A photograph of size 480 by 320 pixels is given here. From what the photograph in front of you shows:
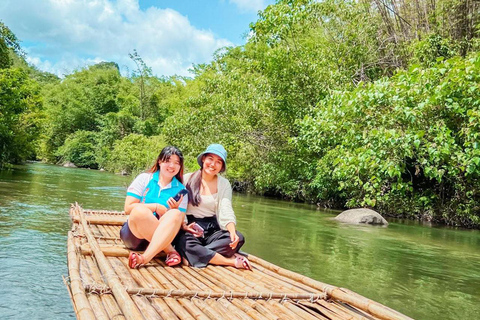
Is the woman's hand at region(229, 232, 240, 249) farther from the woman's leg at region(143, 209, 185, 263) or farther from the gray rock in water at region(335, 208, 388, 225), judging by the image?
the gray rock in water at region(335, 208, 388, 225)

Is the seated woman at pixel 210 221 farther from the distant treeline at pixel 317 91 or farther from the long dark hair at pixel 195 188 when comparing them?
the distant treeline at pixel 317 91

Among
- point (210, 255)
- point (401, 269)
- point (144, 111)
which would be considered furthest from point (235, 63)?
point (210, 255)

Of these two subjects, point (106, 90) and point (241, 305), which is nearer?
point (241, 305)

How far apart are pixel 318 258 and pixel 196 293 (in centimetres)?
398

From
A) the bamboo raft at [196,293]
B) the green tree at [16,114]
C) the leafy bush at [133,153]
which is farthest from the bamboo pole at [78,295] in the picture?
the leafy bush at [133,153]

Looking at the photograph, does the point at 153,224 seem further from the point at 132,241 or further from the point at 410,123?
the point at 410,123

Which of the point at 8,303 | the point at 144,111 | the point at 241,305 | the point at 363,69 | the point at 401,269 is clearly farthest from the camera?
the point at 144,111

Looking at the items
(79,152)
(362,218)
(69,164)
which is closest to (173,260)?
(362,218)

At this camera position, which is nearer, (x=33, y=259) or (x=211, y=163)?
(x=211, y=163)

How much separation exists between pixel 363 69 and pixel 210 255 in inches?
478

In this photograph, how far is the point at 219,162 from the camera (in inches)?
153

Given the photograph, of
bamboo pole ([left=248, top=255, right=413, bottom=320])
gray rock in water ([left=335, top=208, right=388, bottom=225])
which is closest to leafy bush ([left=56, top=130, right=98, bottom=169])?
gray rock in water ([left=335, top=208, right=388, bottom=225])

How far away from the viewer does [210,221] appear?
4.04 meters

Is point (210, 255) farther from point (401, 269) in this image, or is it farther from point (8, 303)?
point (401, 269)
